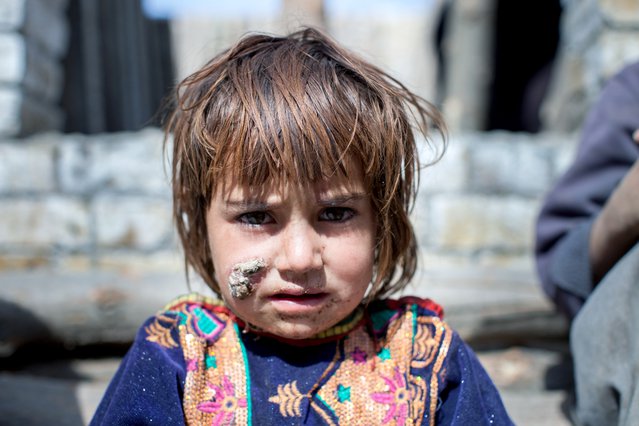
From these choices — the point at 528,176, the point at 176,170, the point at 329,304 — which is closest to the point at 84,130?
the point at 528,176

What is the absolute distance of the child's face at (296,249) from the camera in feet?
3.62

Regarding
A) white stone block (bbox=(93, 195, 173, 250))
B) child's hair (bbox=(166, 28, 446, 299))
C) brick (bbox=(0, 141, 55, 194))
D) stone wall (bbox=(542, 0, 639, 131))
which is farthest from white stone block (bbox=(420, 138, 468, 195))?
child's hair (bbox=(166, 28, 446, 299))

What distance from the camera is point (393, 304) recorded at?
1343 mm

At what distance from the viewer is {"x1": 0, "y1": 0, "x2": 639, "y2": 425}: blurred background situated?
221 cm

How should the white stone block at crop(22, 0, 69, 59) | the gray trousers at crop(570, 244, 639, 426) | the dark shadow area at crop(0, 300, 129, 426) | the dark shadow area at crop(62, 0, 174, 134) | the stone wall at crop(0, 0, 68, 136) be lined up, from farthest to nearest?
the dark shadow area at crop(62, 0, 174, 134) → the white stone block at crop(22, 0, 69, 59) → the stone wall at crop(0, 0, 68, 136) → the dark shadow area at crop(0, 300, 129, 426) → the gray trousers at crop(570, 244, 639, 426)

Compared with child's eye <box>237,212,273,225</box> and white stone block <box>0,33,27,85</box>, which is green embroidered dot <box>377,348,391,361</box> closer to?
child's eye <box>237,212,273,225</box>

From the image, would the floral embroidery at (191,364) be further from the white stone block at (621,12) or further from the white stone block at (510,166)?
the white stone block at (621,12)

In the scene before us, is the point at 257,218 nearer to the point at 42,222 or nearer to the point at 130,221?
the point at 130,221

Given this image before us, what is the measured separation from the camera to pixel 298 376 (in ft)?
3.98

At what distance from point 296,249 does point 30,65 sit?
2939mm

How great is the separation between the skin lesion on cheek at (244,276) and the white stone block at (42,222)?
2.40 metres

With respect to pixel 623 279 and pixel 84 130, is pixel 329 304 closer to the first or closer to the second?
pixel 623 279

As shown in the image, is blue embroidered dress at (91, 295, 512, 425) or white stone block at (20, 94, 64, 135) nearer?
blue embroidered dress at (91, 295, 512, 425)

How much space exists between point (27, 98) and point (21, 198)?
572mm
